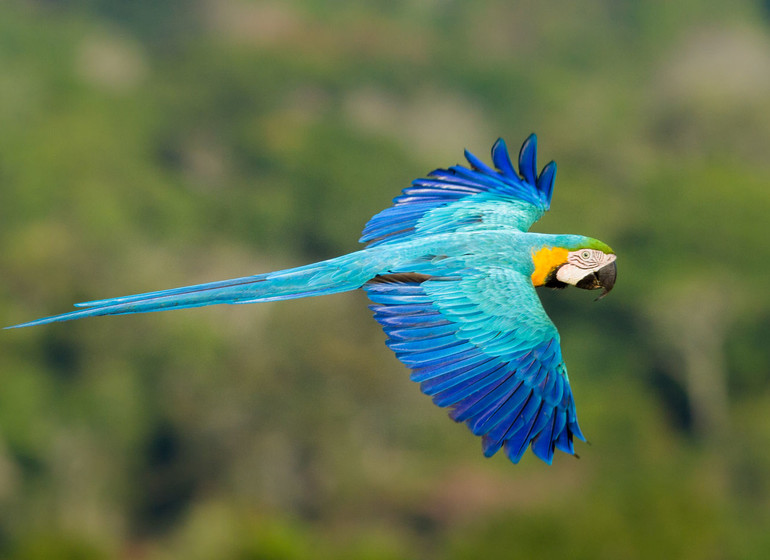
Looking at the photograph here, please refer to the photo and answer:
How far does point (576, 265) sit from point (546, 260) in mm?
194

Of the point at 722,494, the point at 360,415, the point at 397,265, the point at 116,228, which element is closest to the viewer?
the point at 397,265

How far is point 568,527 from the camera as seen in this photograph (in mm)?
35281

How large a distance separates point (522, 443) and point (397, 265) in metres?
1.17

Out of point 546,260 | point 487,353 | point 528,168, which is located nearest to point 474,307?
point 487,353

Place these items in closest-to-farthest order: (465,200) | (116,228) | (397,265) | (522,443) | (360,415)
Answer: (522,443) < (397,265) < (465,200) < (360,415) < (116,228)

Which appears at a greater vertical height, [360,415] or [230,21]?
[230,21]

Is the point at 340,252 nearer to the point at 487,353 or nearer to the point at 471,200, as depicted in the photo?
the point at 471,200

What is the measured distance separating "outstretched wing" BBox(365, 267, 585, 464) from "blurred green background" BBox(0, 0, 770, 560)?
79.2ft

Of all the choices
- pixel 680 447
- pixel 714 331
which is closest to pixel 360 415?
pixel 680 447

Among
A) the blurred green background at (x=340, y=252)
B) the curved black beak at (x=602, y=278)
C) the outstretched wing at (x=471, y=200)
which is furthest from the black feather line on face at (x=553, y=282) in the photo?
the blurred green background at (x=340, y=252)

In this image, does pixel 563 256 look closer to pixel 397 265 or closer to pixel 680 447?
pixel 397 265

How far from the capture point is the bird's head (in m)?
6.59

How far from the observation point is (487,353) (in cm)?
601

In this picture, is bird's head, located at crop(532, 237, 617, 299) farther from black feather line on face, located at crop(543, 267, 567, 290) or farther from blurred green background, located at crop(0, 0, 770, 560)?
blurred green background, located at crop(0, 0, 770, 560)
